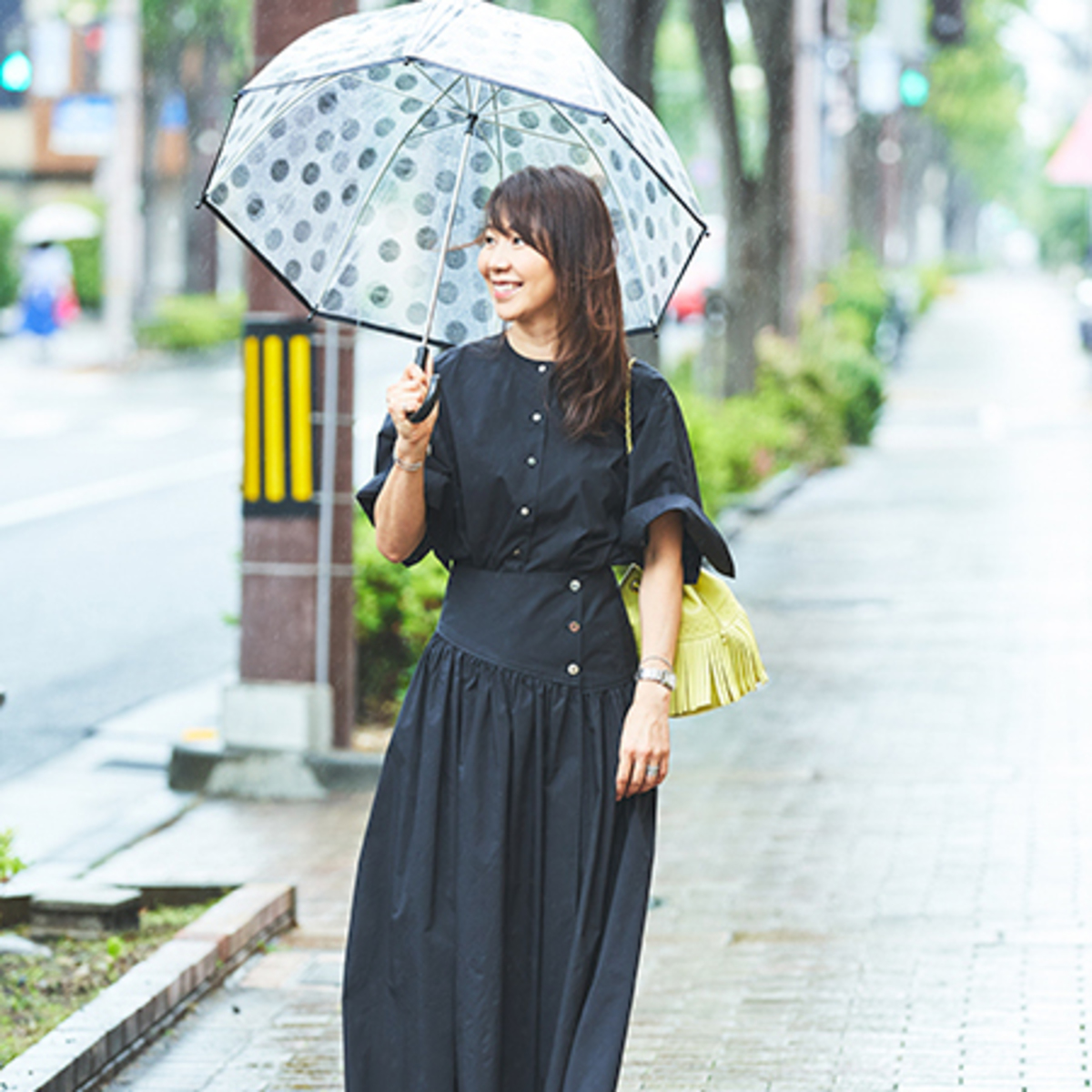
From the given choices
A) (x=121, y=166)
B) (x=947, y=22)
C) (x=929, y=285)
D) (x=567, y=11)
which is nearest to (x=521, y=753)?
(x=947, y=22)

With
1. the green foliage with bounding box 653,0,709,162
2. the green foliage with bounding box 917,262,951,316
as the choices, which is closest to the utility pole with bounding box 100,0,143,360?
the green foliage with bounding box 917,262,951,316

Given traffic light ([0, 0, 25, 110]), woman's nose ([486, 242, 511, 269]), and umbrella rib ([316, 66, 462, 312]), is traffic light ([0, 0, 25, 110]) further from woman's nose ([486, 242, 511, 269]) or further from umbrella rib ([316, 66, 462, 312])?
woman's nose ([486, 242, 511, 269])

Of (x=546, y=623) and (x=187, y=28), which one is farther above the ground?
(x=187, y=28)

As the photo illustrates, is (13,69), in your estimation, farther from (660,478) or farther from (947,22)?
(947,22)

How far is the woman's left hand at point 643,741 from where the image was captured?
12.4 feet

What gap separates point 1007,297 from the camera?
7075cm

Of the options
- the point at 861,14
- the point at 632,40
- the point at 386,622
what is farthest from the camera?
the point at 861,14

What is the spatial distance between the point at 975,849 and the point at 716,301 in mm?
14763

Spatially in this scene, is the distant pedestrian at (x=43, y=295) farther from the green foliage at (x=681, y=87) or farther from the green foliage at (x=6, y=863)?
the green foliage at (x=6, y=863)

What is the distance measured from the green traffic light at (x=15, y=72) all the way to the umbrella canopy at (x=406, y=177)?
10119 mm

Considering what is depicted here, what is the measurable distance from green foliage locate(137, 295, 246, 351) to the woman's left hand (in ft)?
104

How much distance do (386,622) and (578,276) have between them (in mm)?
5411

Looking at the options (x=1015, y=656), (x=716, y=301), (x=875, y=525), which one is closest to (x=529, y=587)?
(x=1015, y=656)

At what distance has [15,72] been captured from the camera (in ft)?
46.6
